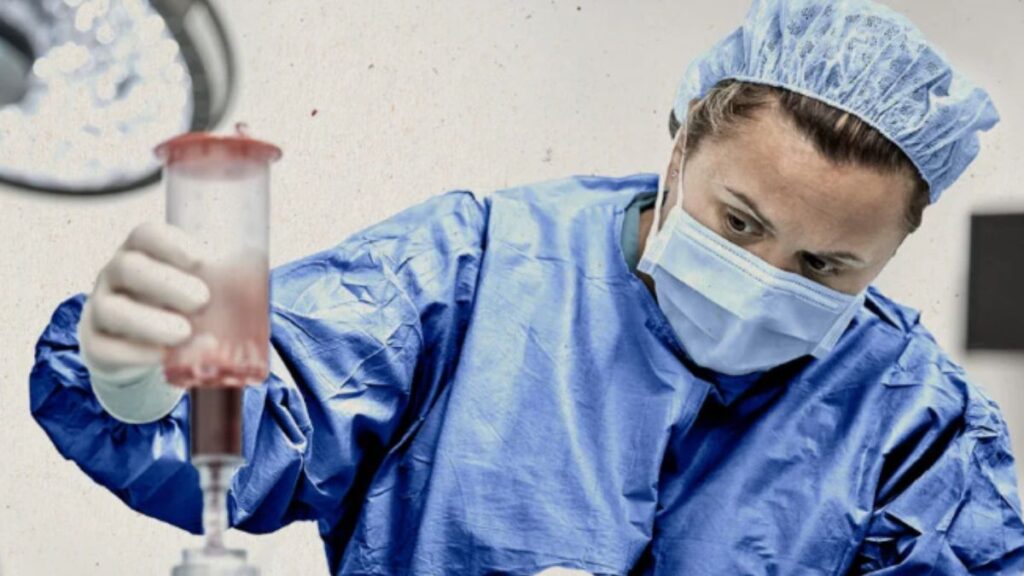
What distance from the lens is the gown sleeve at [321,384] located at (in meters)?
0.96

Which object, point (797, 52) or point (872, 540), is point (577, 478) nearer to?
point (872, 540)

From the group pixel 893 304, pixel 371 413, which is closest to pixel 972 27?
pixel 893 304

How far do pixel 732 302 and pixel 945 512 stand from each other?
277 millimetres

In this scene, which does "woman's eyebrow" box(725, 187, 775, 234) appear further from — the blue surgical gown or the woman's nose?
the blue surgical gown

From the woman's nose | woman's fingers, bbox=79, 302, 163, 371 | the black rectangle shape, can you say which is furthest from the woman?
the black rectangle shape

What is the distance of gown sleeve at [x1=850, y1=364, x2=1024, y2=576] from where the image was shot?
1.29m

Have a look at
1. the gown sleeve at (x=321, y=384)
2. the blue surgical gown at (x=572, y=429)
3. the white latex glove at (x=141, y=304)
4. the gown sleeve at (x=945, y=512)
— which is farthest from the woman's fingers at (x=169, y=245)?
the gown sleeve at (x=945, y=512)

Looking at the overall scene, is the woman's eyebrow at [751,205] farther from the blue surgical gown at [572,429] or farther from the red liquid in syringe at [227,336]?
the red liquid in syringe at [227,336]

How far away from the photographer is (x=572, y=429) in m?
1.23

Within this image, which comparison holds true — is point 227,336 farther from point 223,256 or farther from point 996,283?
point 996,283

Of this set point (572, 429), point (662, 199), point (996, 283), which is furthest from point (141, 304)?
point (996, 283)

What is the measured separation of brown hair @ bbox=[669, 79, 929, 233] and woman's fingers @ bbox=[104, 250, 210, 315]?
596mm

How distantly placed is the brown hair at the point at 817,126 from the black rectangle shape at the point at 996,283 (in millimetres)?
663

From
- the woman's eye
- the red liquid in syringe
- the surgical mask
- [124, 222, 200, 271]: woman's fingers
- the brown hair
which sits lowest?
the surgical mask
